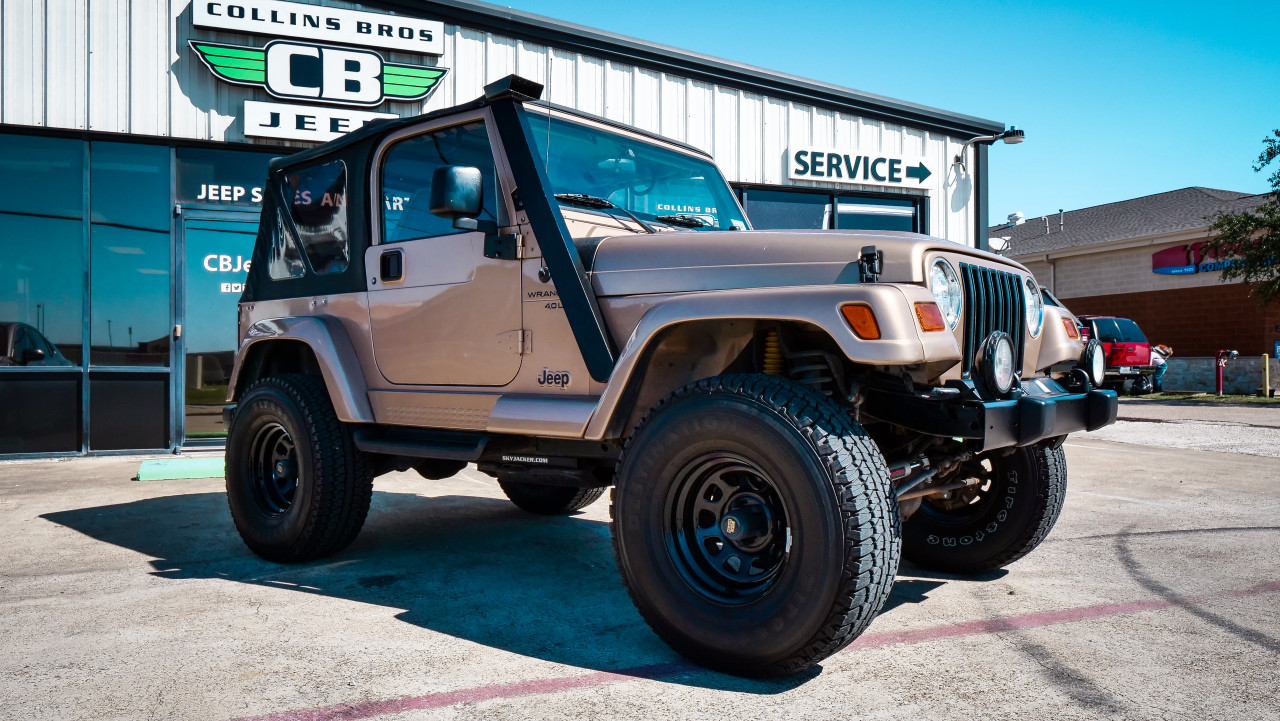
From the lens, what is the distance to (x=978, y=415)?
2.67 m

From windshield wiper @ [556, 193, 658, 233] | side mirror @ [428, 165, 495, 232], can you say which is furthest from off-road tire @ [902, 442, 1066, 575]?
side mirror @ [428, 165, 495, 232]

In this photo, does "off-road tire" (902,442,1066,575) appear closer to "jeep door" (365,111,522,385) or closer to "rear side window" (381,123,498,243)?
"jeep door" (365,111,522,385)

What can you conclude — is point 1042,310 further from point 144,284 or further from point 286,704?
point 144,284

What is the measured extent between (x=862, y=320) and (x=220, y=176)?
861 cm

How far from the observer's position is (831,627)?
249 cm

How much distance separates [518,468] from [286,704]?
1434 mm

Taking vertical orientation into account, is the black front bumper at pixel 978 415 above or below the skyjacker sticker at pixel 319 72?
below

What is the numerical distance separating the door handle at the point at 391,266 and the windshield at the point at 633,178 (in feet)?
3.08

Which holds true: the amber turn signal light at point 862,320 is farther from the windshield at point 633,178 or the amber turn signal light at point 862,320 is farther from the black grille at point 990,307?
the windshield at point 633,178

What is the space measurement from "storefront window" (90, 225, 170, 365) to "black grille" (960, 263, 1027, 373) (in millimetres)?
8582

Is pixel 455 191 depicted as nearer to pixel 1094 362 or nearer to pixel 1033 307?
pixel 1033 307

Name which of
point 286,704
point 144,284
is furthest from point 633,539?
point 144,284

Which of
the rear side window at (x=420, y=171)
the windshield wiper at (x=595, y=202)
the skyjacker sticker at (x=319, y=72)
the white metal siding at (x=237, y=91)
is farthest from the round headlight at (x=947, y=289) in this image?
the skyjacker sticker at (x=319, y=72)

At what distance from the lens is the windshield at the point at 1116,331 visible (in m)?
19.5
